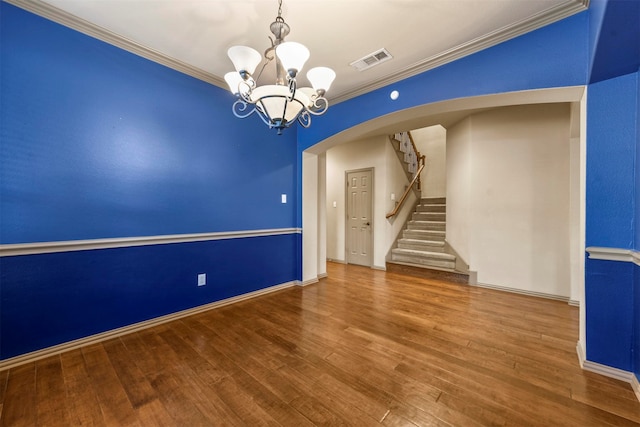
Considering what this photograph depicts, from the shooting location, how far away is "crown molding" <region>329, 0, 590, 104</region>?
6.48ft

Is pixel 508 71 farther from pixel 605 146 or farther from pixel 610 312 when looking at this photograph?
pixel 610 312

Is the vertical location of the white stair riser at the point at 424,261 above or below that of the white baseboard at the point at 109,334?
above

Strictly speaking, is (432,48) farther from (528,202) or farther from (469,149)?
(528,202)

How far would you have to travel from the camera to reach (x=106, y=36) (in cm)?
233

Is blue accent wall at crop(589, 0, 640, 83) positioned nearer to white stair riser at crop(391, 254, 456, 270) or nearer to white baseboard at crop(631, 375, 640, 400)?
white baseboard at crop(631, 375, 640, 400)

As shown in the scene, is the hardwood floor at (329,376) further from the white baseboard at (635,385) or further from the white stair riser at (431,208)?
the white stair riser at (431,208)

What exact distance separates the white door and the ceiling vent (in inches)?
113

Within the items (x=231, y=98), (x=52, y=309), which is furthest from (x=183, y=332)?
(x=231, y=98)

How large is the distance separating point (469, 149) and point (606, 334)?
9.88 ft

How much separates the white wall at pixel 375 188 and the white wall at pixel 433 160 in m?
1.25

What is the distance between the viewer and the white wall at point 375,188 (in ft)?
17.4

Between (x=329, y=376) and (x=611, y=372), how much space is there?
2.07m

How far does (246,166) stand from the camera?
3.45 m

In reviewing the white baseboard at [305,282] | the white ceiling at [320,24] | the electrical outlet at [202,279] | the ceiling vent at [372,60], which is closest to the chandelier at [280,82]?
the white ceiling at [320,24]
